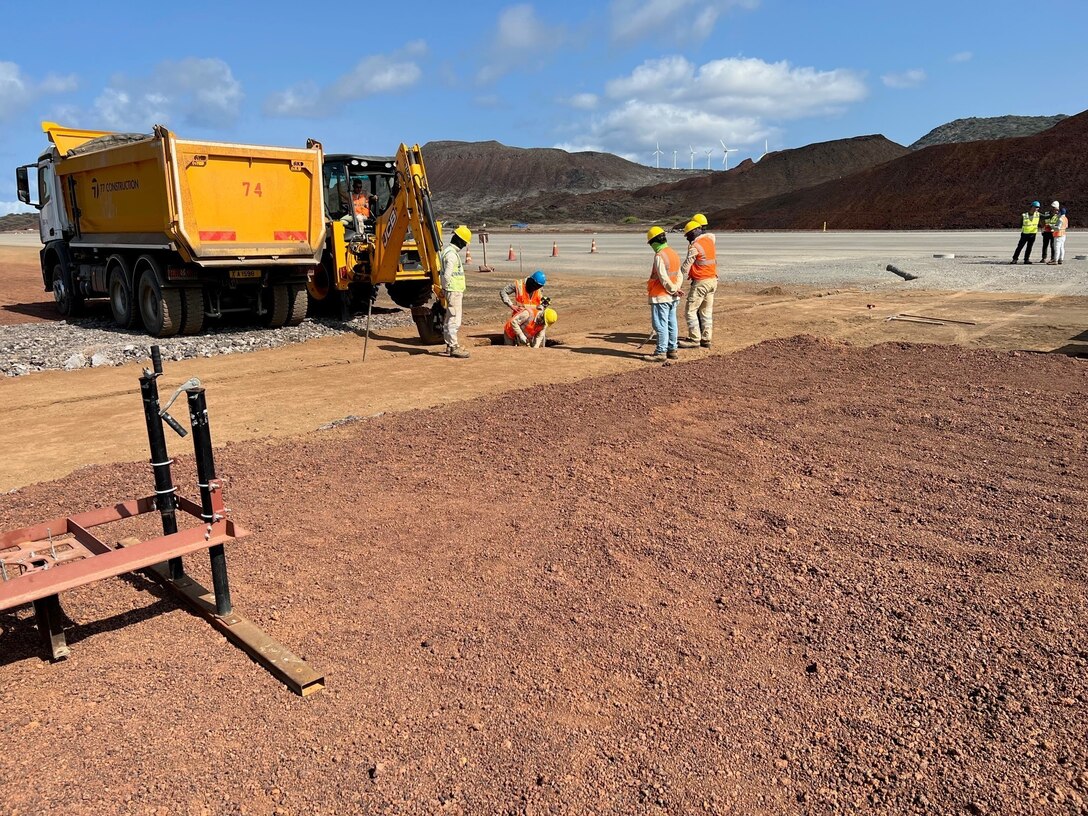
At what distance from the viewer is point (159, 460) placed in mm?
4168

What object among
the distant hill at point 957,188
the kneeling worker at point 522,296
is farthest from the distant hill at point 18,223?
the kneeling worker at point 522,296

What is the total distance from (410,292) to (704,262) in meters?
7.34

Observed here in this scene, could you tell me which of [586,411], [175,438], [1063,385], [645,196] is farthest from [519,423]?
[645,196]

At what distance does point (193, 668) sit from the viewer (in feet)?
12.1

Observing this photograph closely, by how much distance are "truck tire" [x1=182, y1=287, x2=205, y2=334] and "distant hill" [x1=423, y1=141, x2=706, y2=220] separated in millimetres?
116588

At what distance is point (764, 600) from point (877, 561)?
826mm

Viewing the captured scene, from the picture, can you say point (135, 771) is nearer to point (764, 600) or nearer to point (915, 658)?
point (764, 600)

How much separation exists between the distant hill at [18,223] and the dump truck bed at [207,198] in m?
101

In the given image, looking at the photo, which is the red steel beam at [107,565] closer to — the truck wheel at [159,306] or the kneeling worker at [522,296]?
the kneeling worker at [522,296]

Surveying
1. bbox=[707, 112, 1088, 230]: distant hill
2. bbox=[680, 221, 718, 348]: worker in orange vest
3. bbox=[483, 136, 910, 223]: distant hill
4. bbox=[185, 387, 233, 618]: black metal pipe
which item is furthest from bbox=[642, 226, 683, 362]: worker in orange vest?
bbox=[483, 136, 910, 223]: distant hill

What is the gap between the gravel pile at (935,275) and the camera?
60.1 ft

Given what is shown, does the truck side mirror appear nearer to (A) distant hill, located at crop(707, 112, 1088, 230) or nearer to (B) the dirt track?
(B) the dirt track

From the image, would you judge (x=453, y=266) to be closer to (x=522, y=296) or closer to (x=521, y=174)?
(x=522, y=296)

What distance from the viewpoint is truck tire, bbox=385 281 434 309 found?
55.0ft
